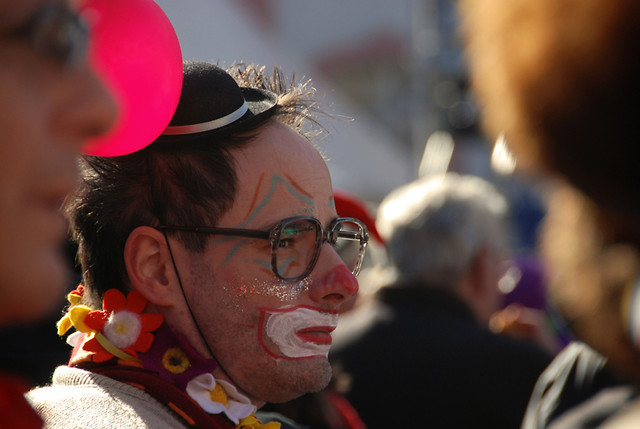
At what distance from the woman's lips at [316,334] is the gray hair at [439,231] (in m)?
1.56

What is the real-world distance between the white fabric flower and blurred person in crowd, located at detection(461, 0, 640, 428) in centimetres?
104

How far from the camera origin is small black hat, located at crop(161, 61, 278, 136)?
192 cm

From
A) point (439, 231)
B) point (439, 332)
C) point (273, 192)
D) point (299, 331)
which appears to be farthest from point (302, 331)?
point (439, 231)

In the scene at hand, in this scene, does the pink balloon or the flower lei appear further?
the flower lei

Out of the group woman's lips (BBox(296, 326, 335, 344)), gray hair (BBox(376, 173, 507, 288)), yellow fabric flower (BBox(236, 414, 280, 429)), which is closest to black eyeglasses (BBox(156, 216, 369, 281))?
woman's lips (BBox(296, 326, 335, 344))

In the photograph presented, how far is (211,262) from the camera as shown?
1942 millimetres

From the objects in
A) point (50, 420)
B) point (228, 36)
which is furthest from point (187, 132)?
point (228, 36)

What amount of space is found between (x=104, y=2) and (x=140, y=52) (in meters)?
0.11

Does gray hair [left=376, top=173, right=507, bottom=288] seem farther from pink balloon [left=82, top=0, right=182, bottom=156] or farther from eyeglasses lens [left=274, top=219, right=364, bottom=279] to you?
pink balloon [left=82, top=0, right=182, bottom=156]

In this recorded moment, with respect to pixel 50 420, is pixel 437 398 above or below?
below

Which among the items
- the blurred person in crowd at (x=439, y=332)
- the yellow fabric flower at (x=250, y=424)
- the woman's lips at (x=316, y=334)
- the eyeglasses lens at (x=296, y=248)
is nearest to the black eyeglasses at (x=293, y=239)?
the eyeglasses lens at (x=296, y=248)

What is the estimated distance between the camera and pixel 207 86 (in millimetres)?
1948

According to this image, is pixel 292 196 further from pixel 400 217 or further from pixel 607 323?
pixel 400 217

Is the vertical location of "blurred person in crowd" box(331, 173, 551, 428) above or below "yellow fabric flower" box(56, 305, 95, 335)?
below
